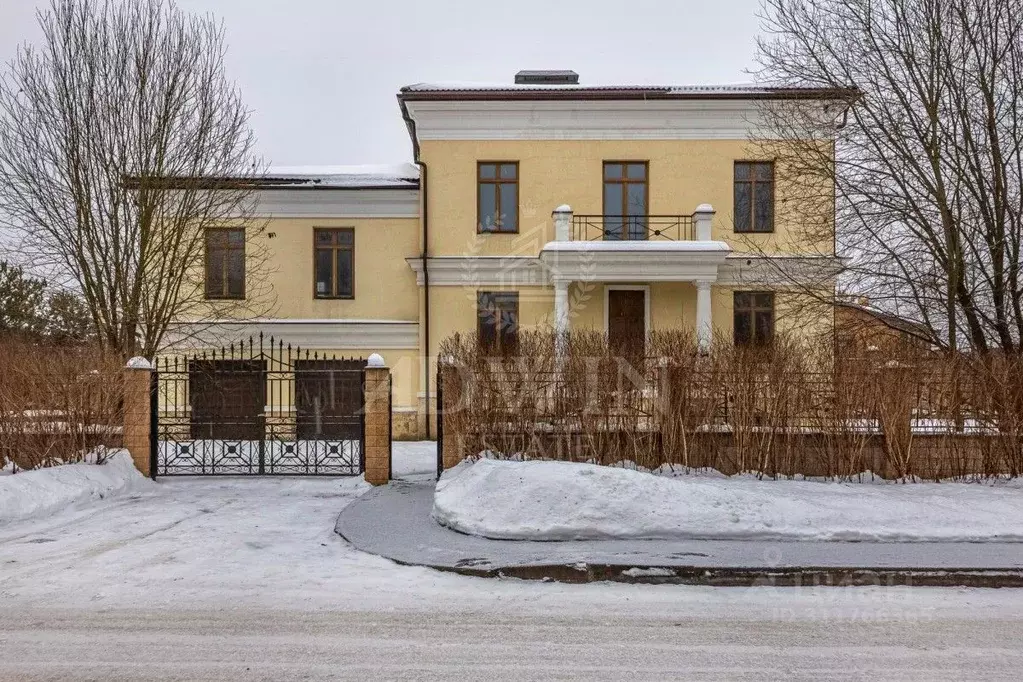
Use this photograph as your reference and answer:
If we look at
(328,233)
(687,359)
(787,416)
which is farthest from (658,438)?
(328,233)

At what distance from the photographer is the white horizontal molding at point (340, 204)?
1717 centimetres

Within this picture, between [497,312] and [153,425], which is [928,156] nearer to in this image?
[497,312]

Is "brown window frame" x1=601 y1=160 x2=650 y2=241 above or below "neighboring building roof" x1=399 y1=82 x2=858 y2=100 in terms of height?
below

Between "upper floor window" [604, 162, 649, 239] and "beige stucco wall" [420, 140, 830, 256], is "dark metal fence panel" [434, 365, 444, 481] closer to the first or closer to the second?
"beige stucco wall" [420, 140, 830, 256]

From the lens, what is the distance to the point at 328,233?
17.5 meters

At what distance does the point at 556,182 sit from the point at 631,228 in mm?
2393

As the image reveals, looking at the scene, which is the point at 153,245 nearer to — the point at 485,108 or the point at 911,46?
the point at 485,108

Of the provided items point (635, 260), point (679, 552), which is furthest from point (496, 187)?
point (679, 552)

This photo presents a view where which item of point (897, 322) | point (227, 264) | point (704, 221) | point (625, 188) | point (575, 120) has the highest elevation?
point (575, 120)

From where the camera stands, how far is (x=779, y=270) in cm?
1465

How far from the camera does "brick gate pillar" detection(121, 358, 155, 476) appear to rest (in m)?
10.1

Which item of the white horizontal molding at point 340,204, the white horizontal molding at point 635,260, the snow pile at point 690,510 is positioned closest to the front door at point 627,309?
the white horizontal molding at point 635,260

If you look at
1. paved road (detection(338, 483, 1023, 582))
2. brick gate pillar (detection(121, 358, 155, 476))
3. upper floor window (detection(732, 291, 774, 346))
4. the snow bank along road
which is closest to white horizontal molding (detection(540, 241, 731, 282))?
upper floor window (detection(732, 291, 774, 346))

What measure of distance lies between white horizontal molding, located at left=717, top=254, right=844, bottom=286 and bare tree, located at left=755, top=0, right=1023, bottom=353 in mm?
996
